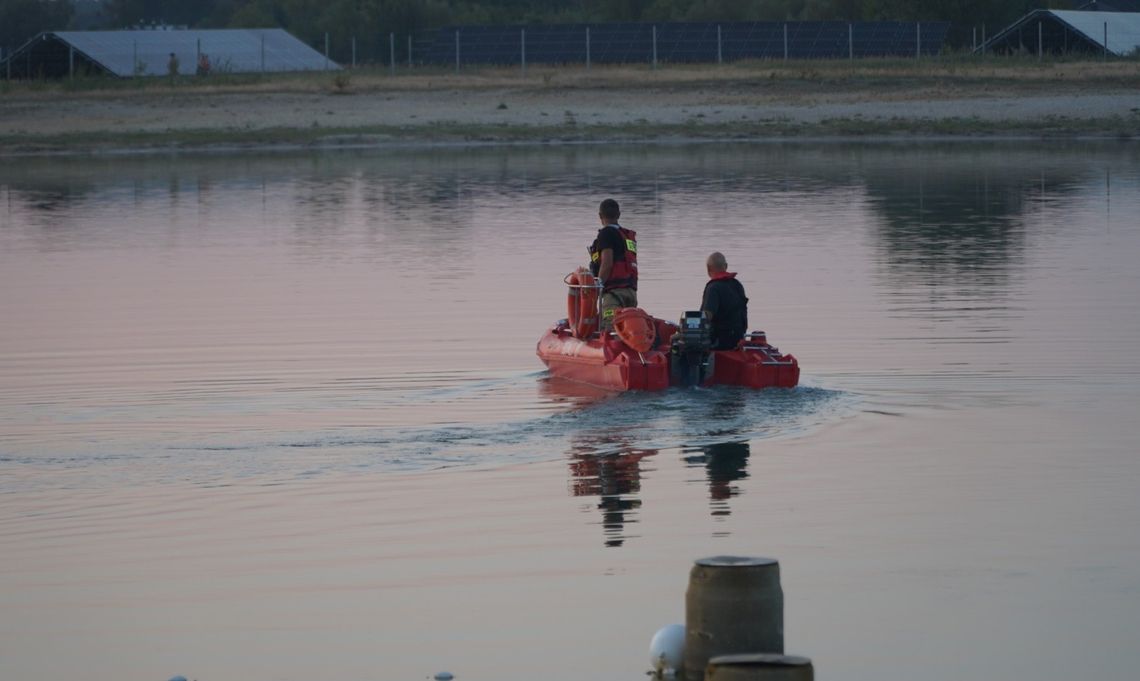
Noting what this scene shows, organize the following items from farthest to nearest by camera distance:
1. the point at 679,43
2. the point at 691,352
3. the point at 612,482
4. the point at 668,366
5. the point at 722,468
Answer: the point at 679,43 → the point at 668,366 → the point at 691,352 → the point at 722,468 → the point at 612,482

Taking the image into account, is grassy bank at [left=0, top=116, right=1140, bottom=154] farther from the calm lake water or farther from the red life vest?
the red life vest

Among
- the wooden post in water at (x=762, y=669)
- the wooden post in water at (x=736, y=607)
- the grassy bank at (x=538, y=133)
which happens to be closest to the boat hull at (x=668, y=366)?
the wooden post in water at (x=736, y=607)

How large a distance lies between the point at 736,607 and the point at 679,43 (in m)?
57.8

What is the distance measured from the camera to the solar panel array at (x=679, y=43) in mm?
64188

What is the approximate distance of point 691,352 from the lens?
15641 mm

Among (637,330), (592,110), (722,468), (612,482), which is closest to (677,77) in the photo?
(592,110)

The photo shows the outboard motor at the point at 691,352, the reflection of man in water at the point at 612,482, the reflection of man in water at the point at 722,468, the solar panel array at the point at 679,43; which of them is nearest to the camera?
the reflection of man in water at the point at 612,482

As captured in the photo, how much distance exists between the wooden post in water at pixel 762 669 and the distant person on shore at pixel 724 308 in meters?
8.44

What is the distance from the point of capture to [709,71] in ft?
192

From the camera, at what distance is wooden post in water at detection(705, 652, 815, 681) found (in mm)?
7402

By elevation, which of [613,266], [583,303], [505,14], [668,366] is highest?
[505,14]

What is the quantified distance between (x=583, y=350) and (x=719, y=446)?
120 inches

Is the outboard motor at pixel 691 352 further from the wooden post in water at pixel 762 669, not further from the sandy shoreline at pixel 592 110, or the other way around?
the sandy shoreline at pixel 592 110

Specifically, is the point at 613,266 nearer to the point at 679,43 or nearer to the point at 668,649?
the point at 668,649
